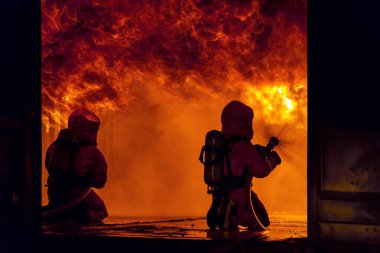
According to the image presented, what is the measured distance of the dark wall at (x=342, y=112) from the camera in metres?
6.46

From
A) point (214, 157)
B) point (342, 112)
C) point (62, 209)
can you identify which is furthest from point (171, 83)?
point (342, 112)

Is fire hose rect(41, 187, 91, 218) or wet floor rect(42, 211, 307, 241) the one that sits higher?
fire hose rect(41, 187, 91, 218)

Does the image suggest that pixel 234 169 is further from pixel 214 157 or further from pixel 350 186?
pixel 350 186

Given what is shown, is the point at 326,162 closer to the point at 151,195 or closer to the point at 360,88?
the point at 360,88

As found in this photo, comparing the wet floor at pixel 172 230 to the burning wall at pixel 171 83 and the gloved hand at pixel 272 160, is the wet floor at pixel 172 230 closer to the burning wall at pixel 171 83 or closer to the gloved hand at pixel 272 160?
the gloved hand at pixel 272 160

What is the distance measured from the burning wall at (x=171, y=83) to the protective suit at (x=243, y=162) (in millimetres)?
4183

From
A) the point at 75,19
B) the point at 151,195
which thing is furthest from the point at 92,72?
the point at 151,195

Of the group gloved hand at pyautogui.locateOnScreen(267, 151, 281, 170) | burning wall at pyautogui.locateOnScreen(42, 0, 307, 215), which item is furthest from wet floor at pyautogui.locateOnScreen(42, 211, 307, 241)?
burning wall at pyautogui.locateOnScreen(42, 0, 307, 215)

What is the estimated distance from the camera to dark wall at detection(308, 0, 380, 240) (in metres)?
6.46

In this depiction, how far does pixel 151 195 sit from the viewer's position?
13.7 meters

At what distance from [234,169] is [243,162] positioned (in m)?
0.14
